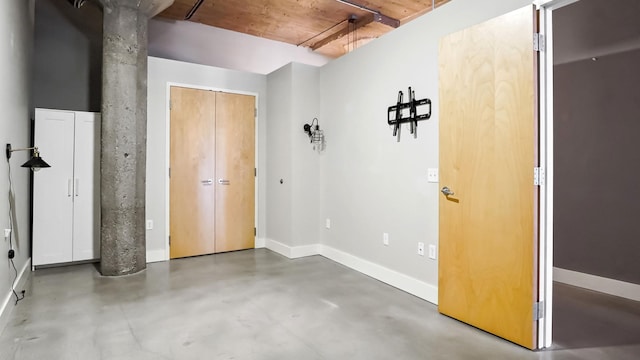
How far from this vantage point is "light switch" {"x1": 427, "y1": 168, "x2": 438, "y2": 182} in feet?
10.1

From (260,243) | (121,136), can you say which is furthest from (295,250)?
(121,136)

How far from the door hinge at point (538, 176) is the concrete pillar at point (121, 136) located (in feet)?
12.6

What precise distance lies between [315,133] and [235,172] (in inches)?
50.3

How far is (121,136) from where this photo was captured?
389 cm

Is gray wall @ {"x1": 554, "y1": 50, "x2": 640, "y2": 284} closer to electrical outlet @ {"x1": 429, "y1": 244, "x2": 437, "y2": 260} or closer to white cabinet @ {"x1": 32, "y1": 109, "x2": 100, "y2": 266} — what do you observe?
electrical outlet @ {"x1": 429, "y1": 244, "x2": 437, "y2": 260}

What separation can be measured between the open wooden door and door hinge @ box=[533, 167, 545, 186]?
0.03 m

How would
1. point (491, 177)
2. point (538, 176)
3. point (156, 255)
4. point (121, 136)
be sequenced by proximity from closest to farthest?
point (538, 176) < point (491, 177) < point (121, 136) < point (156, 255)

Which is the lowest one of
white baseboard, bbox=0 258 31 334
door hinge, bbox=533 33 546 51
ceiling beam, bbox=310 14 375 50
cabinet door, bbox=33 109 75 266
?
white baseboard, bbox=0 258 31 334

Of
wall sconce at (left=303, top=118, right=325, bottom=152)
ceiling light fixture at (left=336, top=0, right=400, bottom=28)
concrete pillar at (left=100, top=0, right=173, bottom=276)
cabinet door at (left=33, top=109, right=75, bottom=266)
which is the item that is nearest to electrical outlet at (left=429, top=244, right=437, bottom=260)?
wall sconce at (left=303, top=118, right=325, bottom=152)

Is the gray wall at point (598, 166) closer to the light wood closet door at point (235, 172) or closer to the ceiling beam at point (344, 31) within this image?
the ceiling beam at point (344, 31)

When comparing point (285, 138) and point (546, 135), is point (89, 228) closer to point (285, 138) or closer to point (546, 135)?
point (285, 138)

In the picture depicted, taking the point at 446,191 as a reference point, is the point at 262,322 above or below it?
below

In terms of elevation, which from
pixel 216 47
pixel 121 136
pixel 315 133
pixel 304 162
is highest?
pixel 216 47

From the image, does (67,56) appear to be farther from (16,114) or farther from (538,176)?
(538,176)
